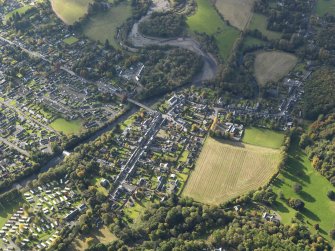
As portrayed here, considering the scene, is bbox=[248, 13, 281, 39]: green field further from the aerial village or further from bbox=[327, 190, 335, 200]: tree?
bbox=[327, 190, 335, 200]: tree

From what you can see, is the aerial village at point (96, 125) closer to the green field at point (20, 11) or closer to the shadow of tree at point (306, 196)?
the green field at point (20, 11)

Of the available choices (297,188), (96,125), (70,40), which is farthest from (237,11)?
(297,188)

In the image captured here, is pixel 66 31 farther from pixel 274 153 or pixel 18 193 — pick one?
pixel 274 153

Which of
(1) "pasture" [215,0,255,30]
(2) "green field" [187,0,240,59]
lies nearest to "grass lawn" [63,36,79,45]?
(2) "green field" [187,0,240,59]

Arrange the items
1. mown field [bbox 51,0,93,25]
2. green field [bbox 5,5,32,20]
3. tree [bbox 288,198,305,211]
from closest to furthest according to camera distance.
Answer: tree [bbox 288,198,305,211], mown field [bbox 51,0,93,25], green field [bbox 5,5,32,20]

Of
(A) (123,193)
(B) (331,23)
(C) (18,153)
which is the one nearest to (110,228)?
(A) (123,193)
